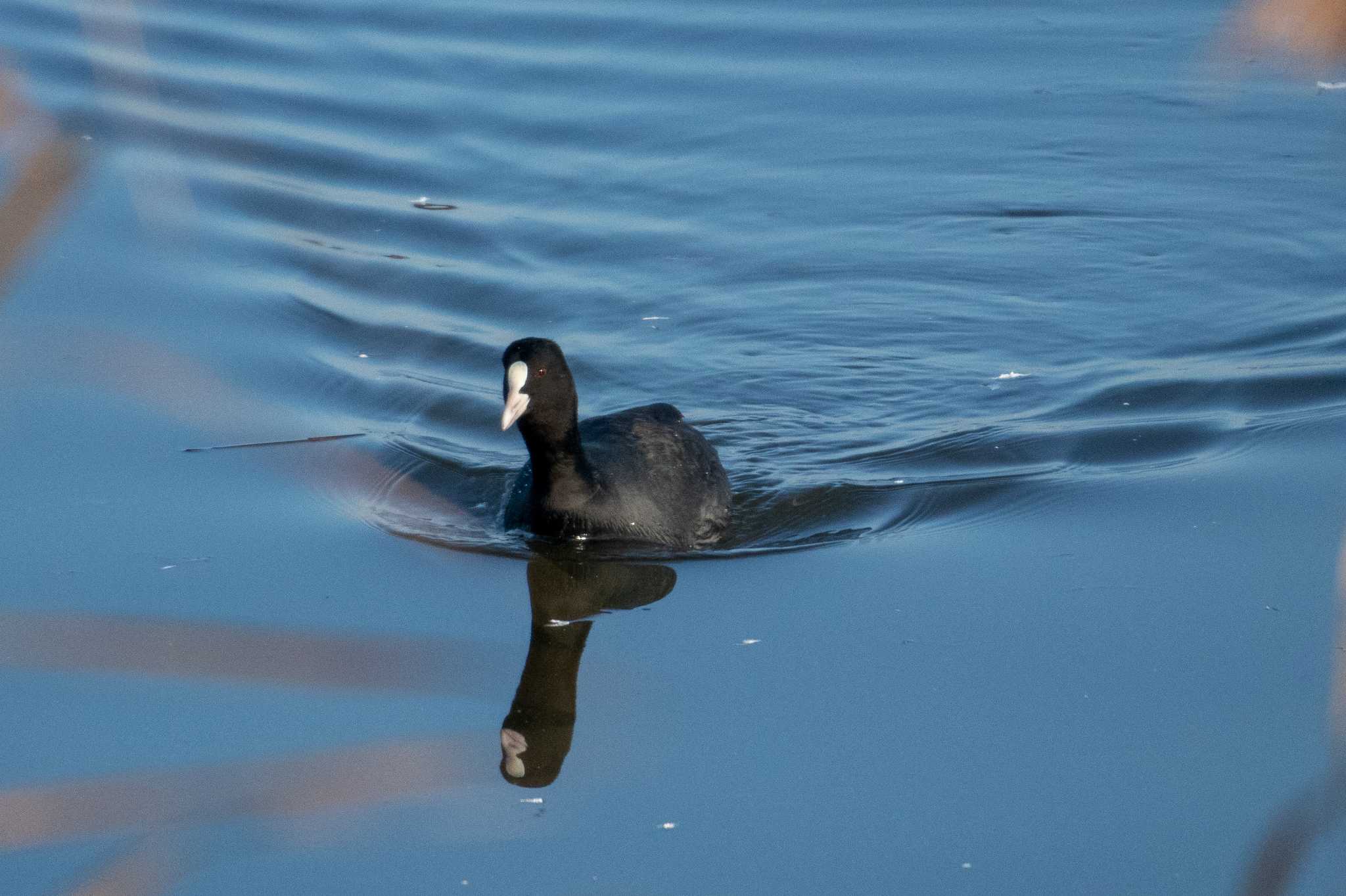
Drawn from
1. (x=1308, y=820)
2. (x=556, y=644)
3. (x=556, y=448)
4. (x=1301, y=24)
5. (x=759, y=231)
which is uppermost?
(x=1301, y=24)

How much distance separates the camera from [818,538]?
18.3 ft

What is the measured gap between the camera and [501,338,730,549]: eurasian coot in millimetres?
5219

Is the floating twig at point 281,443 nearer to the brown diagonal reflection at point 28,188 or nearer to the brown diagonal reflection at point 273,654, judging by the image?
the brown diagonal reflection at point 273,654

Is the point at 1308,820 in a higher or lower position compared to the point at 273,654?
higher

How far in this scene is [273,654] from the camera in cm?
373

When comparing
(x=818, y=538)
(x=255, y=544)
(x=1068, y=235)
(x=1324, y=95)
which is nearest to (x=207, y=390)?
(x=255, y=544)

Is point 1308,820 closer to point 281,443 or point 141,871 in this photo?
point 141,871

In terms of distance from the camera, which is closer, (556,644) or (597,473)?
(556,644)

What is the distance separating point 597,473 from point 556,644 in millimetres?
934

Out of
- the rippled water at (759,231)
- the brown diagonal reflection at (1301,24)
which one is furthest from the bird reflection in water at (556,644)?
the brown diagonal reflection at (1301,24)

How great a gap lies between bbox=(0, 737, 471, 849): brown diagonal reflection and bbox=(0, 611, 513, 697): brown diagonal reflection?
20 cm

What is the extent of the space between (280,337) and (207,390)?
0.75 meters

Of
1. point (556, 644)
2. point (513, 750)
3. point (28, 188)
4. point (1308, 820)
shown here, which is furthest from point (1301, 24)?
point (556, 644)

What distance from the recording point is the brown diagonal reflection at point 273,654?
11.7 feet
